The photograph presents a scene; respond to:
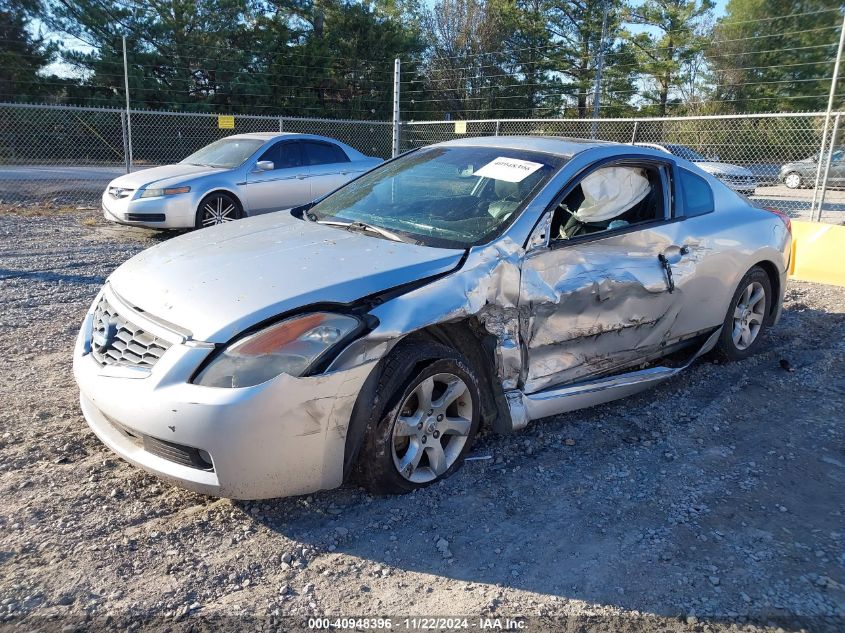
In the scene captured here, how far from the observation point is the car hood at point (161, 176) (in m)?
9.42

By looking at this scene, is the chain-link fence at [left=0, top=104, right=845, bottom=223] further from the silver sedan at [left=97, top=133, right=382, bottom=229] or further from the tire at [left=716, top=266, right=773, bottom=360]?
the tire at [left=716, top=266, right=773, bottom=360]

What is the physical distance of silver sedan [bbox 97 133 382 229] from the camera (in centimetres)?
933

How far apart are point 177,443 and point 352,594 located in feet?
2.93

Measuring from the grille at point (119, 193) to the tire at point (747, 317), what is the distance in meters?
7.81

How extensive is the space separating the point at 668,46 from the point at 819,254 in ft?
87.7

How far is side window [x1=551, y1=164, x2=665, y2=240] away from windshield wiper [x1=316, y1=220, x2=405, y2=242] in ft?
2.85

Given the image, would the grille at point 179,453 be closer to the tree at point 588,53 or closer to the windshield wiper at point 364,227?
the windshield wiper at point 364,227

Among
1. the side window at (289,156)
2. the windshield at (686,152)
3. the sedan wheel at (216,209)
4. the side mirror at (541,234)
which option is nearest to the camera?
the side mirror at (541,234)

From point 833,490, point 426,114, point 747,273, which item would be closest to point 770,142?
point 426,114

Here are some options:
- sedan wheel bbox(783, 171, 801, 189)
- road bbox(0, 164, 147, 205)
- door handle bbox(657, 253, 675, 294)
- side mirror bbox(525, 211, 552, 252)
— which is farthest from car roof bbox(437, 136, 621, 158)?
sedan wheel bbox(783, 171, 801, 189)

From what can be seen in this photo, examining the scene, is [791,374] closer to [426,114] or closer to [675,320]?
[675,320]

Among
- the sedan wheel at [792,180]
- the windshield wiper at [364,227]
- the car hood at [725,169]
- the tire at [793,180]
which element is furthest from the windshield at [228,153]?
the sedan wheel at [792,180]

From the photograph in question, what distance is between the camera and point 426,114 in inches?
1124

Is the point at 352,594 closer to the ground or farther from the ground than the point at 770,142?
closer to the ground
